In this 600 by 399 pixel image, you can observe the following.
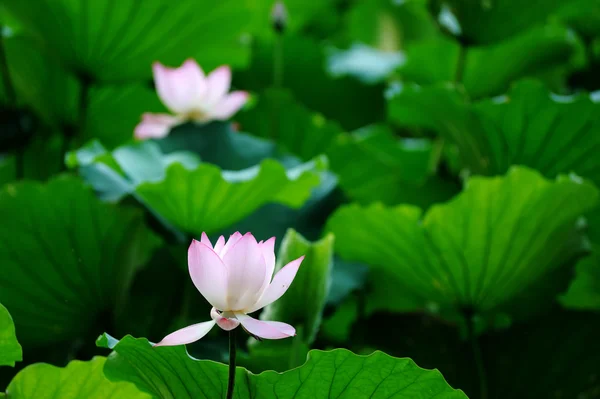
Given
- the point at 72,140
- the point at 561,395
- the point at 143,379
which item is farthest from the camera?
the point at 72,140

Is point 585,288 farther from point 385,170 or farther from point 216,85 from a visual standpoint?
point 216,85

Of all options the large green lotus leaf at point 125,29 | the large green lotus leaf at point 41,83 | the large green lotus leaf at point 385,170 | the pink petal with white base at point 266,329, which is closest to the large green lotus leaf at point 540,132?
the large green lotus leaf at point 385,170

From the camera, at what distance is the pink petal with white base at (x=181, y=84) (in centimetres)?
106

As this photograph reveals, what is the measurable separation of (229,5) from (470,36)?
368mm

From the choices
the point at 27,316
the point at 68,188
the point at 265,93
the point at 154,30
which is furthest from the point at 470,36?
the point at 27,316

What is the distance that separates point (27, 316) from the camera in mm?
893

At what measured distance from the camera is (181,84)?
3.49ft

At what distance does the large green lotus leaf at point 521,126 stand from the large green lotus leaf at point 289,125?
20cm

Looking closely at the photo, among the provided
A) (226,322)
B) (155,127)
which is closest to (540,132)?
(155,127)

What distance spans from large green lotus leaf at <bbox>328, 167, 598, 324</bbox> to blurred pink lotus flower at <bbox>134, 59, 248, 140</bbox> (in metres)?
0.26

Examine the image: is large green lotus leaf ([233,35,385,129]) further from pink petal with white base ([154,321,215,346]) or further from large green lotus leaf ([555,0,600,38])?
pink petal with white base ([154,321,215,346])

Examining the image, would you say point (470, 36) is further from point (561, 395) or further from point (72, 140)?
point (72, 140)

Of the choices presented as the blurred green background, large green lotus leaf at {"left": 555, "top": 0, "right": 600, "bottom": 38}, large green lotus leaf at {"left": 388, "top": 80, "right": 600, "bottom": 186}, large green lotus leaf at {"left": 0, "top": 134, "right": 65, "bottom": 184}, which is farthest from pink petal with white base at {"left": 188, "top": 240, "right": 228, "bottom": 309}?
large green lotus leaf at {"left": 555, "top": 0, "right": 600, "bottom": 38}

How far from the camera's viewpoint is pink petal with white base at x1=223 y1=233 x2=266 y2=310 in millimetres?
549
